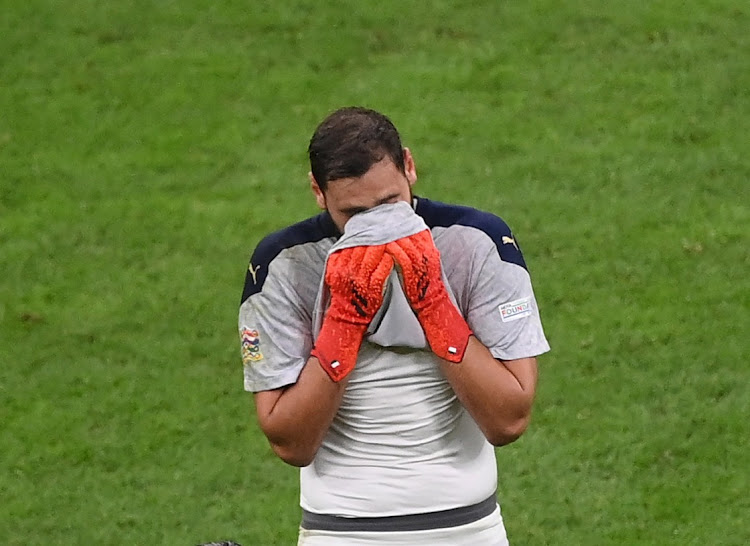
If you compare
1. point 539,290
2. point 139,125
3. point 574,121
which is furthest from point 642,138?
point 139,125

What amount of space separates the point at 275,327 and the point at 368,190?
35 cm

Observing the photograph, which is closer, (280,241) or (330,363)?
(330,363)

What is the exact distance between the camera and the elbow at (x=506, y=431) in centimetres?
243

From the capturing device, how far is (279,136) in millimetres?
7148

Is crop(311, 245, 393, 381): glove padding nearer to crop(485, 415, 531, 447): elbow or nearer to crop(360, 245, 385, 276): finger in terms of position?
crop(360, 245, 385, 276): finger

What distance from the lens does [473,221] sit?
251cm

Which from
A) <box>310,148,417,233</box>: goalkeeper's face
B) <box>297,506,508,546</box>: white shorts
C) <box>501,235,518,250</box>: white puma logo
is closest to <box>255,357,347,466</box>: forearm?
<box>297,506,508,546</box>: white shorts

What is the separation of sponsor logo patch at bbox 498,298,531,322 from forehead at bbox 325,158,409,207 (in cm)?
32

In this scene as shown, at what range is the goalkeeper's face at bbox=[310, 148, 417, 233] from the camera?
238 cm

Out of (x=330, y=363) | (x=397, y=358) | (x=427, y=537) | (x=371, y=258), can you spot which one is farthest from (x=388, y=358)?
(x=427, y=537)

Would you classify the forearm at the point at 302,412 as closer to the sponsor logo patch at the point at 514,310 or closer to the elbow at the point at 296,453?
the elbow at the point at 296,453

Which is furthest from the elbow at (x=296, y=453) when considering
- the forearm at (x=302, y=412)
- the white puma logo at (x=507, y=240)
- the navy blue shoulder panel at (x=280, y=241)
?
the white puma logo at (x=507, y=240)

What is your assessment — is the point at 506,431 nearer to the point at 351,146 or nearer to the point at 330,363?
the point at 330,363

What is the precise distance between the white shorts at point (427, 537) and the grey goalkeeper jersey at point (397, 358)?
5 cm
